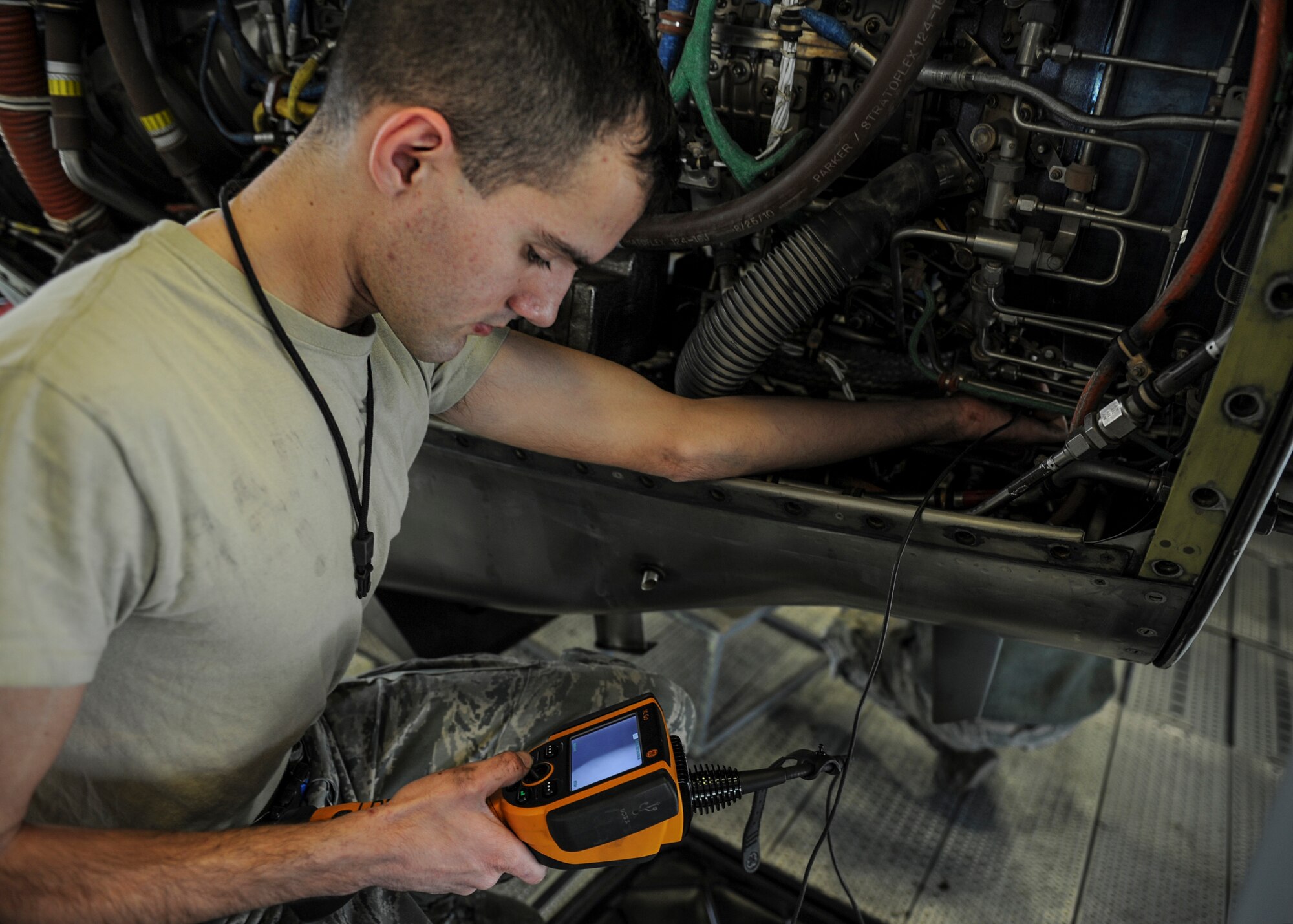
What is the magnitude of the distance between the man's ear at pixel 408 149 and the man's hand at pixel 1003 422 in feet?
2.69

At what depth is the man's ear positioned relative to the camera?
81 cm

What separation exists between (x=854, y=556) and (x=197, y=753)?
0.82 meters

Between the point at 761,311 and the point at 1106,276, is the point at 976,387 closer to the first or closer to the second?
the point at 1106,276

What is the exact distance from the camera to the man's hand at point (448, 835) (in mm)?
916

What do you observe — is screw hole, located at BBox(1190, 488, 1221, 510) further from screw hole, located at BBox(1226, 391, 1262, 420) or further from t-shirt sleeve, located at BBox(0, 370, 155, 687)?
t-shirt sleeve, located at BBox(0, 370, 155, 687)

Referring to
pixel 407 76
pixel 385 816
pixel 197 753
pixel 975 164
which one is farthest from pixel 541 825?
pixel 975 164

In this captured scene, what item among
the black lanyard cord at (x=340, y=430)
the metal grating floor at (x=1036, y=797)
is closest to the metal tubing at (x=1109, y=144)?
the black lanyard cord at (x=340, y=430)

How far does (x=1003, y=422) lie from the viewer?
4.40 ft

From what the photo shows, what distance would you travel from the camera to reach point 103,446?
0.76 m

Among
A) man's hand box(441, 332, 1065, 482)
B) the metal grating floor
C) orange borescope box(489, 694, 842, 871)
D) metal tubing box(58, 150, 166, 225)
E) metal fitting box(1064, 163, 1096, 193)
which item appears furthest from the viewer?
metal tubing box(58, 150, 166, 225)

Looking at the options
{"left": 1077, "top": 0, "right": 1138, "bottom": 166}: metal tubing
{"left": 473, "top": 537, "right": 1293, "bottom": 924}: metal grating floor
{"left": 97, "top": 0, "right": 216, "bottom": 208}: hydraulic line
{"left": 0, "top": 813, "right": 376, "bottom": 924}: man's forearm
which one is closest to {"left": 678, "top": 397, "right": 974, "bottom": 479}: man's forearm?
{"left": 1077, "top": 0, "right": 1138, "bottom": 166}: metal tubing

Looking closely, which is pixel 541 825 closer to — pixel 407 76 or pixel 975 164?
pixel 407 76

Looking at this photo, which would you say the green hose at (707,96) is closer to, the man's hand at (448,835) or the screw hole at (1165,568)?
the screw hole at (1165,568)

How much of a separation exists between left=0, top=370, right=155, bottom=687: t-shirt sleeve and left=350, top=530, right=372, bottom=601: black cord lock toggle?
250 millimetres
